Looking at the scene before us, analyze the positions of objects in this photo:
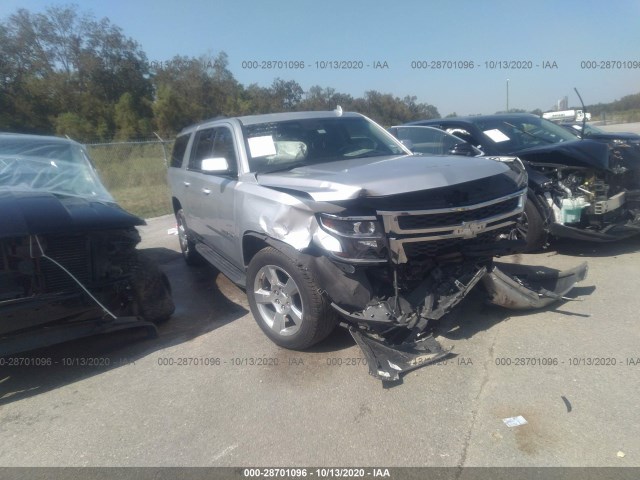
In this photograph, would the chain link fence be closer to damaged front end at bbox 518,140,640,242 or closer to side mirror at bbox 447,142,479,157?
side mirror at bbox 447,142,479,157

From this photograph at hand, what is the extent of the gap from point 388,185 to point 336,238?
52cm

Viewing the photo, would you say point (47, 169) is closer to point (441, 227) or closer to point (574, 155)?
point (441, 227)

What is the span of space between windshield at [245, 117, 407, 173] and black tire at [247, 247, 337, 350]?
3.29 feet

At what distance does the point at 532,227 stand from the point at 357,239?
326 cm

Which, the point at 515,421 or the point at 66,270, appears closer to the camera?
the point at 515,421

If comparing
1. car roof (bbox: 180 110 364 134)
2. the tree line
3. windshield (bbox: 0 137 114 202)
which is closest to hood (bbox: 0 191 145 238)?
windshield (bbox: 0 137 114 202)

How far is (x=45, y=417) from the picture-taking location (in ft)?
11.5

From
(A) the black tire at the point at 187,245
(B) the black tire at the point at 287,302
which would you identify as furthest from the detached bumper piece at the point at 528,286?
(A) the black tire at the point at 187,245

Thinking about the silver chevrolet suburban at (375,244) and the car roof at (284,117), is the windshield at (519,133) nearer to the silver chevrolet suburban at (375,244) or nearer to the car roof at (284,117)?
the silver chevrolet suburban at (375,244)

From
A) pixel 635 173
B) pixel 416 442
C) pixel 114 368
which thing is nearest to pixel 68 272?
pixel 114 368

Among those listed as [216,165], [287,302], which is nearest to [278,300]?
[287,302]

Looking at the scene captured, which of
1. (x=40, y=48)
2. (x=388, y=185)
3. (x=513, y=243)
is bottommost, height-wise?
(x=513, y=243)

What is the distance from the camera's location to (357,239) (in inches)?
136

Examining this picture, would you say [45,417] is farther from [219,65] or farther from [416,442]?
[219,65]
